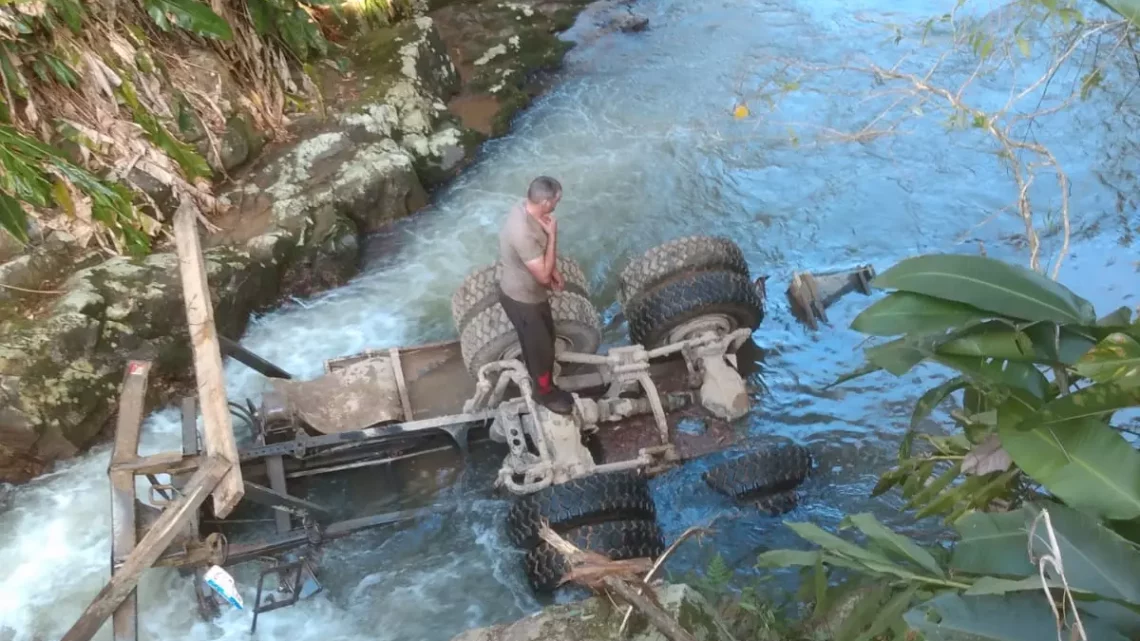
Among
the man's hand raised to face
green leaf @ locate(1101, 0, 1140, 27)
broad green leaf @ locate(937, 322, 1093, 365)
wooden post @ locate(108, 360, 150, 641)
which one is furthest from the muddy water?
green leaf @ locate(1101, 0, 1140, 27)

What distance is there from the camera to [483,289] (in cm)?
567

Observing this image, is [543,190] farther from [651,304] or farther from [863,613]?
[863,613]

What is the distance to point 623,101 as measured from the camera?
10.3 m

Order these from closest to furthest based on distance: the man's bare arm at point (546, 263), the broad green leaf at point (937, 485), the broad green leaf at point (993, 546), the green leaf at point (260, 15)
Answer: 1. the broad green leaf at point (993, 546)
2. the broad green leaf at point (937, 485)
3. the man's bare arm at point (546, 263)
4. the green leaf at point (260, 15)

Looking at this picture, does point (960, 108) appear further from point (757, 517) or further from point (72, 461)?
point (72, 461)

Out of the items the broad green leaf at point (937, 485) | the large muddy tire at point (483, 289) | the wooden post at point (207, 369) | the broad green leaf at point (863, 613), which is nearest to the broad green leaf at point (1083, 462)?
the broad green leaf at point (863, 613)

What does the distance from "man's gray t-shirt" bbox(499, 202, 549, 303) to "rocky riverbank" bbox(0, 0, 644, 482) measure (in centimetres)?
278

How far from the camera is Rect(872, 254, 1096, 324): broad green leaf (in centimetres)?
257

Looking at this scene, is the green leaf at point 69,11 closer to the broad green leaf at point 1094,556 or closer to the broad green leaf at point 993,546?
the broad green leaf at point 993,546

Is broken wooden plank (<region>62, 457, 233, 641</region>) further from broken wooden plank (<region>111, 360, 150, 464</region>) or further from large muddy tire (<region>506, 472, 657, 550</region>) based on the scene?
large muddy tire (<region>506, 472, 657, 550</region>)

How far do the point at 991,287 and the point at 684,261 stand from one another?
3.24m

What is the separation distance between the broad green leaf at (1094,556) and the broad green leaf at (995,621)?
85 millimetres

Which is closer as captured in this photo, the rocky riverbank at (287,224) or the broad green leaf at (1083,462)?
the broad green leaf at (1083,462)

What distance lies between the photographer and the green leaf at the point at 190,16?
7.18m
